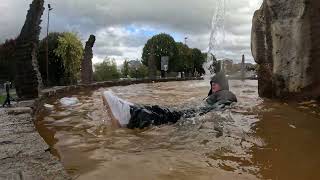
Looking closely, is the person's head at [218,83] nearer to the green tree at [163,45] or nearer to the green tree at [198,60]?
the green tree at [163,45]

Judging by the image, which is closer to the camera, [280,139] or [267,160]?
[267,160]

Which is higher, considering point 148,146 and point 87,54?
point 87,54

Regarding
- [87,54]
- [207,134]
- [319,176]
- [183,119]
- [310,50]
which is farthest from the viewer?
[87,54]

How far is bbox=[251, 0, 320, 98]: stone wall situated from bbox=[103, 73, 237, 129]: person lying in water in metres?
2.05

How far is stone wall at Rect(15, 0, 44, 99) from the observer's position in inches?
397

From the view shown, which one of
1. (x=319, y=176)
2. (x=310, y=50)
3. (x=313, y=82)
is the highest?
(x=310, y=50)

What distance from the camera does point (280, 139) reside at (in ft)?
19.6

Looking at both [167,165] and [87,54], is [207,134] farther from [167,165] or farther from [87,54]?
[87,54]

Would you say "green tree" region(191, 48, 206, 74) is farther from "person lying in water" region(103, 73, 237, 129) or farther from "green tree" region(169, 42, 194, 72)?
"person lying in water" region(103, 73, 237, 129)

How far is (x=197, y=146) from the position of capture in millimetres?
5664

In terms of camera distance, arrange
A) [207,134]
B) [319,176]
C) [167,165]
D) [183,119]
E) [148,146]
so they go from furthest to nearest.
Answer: [183,119], [207,134], [148,146], [167,165], [319,176]

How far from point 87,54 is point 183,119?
13259mm

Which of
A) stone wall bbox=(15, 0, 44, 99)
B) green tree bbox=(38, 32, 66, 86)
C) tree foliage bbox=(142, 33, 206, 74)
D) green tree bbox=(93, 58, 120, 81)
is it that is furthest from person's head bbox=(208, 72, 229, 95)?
tree foliage bbox=(142, 33, 206, 74)

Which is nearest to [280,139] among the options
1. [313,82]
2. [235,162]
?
[235,162]
